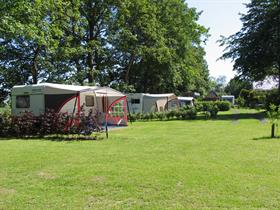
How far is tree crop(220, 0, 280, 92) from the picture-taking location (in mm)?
23328

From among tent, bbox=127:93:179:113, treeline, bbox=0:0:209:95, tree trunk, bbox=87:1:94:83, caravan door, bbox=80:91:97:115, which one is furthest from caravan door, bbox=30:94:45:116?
tent, bbox=127:93:179:113

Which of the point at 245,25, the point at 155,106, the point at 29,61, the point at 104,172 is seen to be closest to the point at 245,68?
the point at 245,25

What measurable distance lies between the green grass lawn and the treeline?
9944 mm

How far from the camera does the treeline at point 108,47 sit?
896 inches

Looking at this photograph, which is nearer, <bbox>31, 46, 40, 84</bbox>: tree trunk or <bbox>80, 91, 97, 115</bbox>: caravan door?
<bbox>80, 91, 97, 115</bbox>: caravan door

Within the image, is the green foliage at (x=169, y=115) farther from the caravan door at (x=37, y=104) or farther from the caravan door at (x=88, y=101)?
the caravan door at (x=37, y=104)

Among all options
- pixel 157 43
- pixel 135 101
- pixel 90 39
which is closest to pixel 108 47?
pixel 90 39

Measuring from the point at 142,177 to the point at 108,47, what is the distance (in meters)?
22.5

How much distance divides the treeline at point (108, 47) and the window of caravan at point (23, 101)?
3066 mm

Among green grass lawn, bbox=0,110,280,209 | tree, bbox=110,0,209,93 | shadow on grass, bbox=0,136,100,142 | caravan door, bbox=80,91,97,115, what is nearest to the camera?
green grass lawn, bbox=0,110,280,209

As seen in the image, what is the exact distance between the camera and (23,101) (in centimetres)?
1487

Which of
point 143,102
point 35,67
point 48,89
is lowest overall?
point 143,102

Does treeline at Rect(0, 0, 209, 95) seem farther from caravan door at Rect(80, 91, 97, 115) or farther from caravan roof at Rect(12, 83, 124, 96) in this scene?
caravan door at Rect(80, 91, 97, 115)

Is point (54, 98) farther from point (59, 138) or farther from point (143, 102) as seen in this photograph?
point (143, 102)
